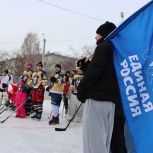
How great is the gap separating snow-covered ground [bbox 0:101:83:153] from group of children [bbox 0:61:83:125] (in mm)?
659

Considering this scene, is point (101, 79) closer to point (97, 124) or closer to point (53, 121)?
point (97, 124)

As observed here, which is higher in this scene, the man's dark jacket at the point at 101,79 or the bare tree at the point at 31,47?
the bare tree at the point at 31,47

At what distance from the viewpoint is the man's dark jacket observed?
4.26 m

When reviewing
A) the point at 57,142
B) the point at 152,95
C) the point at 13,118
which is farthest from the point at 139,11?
the point at 13,118

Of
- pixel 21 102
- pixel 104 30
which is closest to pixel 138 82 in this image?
pixel 104 30

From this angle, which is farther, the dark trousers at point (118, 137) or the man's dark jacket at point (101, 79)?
the dark trousers at point (118, 137)

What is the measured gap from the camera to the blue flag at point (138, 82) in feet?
13.9

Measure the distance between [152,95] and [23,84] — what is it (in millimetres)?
9229

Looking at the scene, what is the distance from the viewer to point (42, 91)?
40.9ft

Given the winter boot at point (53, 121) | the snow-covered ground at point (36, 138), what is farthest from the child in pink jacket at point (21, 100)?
the winter boot at point (53, 121)

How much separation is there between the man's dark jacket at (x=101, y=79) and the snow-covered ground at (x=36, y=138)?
299 centimetres

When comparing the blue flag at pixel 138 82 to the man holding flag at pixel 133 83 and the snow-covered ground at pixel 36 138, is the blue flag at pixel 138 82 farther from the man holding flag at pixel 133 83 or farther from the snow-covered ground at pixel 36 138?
the snow-covered ground at pixel 36 138

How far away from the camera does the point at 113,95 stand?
437 cm

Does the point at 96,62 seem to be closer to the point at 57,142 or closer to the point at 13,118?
the point at 57,142
